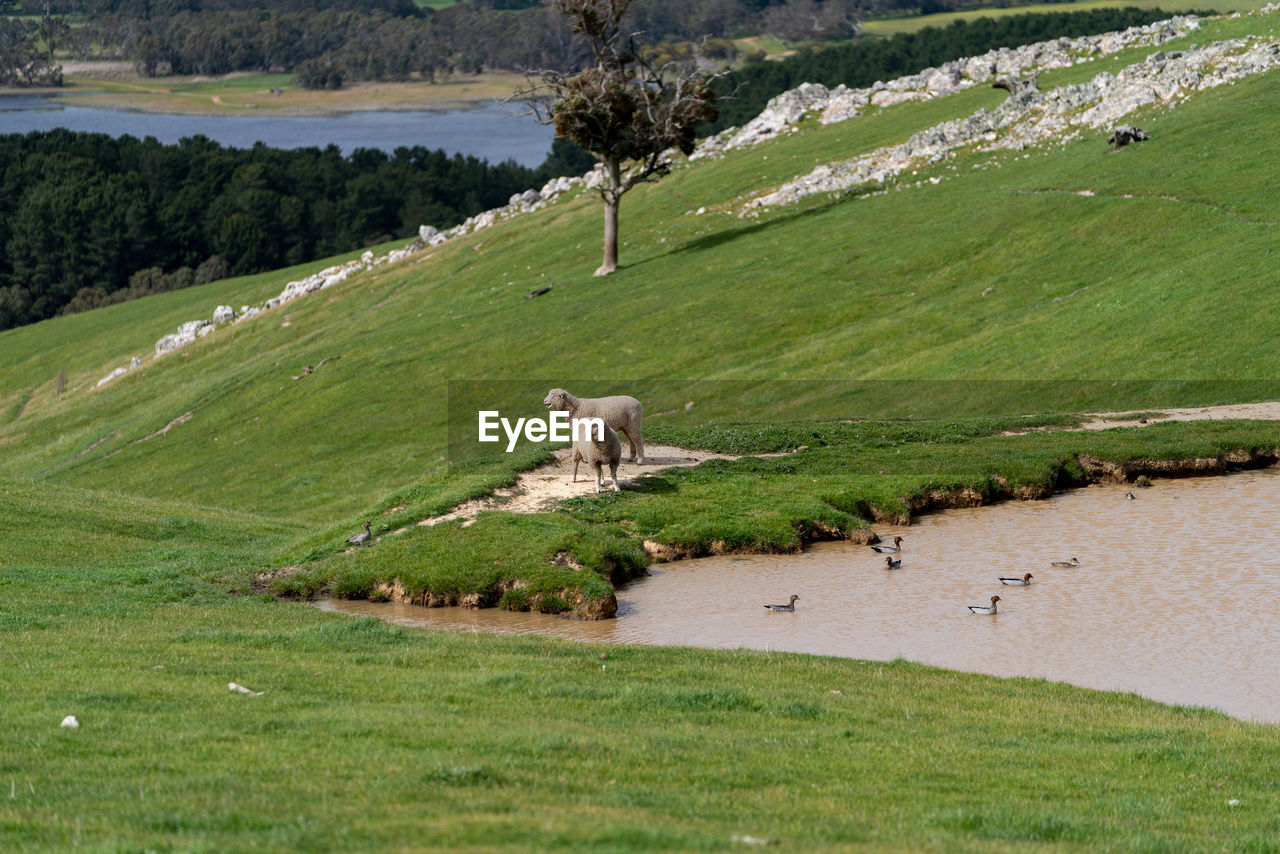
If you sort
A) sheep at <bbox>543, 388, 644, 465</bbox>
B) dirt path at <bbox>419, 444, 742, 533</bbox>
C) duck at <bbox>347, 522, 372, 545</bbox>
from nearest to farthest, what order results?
duck at <bbox>347, 522, 372, 545</bbox> < dirt path at <bbox>419, 444, 742, 533</bbox> < sheep at <bbox>543, 388, 644, 465</bbox>

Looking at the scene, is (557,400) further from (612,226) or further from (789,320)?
(612,226)

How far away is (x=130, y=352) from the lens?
109 metres

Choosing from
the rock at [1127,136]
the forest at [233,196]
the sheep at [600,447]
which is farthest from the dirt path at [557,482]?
the forest at [233,196]

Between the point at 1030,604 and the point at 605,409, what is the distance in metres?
13.0

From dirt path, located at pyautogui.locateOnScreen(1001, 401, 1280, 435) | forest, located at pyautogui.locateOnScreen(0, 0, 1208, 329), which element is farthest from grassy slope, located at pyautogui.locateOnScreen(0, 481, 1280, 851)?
forest, located at pyautogui.locateOnScreen(0, 0, 1208, 329)

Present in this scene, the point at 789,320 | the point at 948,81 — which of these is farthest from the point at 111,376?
the point at 948,81

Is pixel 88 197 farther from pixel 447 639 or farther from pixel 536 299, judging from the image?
pixel 447 639

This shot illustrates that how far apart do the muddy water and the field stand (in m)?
1.56

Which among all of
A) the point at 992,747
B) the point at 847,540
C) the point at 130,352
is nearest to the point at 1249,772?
the point at 992,747

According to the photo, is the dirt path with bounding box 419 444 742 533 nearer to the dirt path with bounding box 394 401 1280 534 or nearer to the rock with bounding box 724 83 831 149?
the dirt path with bounding box 394 401 1280 534

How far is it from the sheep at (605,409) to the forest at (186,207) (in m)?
141

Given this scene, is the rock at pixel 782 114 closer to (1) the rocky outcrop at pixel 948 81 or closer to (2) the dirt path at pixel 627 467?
(1) the rocky outcrop at pixel 948 81

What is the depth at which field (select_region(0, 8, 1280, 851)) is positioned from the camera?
12609mm

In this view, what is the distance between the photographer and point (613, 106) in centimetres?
8094
